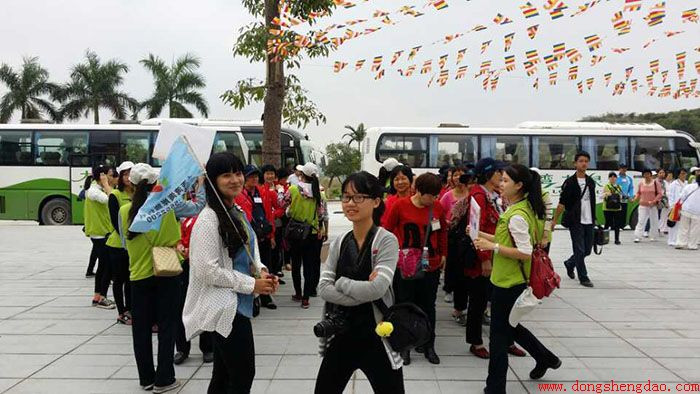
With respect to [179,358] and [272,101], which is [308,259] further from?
[272,101]

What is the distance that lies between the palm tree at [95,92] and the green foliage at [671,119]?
30.9 metres

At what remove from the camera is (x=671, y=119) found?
4519 cm

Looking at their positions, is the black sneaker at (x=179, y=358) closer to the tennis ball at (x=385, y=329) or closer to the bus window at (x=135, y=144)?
the tennis ball at (x=385, y=329)

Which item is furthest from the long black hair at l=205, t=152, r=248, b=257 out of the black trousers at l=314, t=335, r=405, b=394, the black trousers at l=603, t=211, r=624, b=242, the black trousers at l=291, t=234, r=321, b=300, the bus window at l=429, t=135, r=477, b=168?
the bus window at l=429, t=135, r=477, b=168

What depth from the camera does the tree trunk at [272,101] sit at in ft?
26.0

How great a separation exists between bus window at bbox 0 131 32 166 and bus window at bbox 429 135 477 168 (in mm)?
11629

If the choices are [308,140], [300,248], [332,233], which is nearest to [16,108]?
[308,140]

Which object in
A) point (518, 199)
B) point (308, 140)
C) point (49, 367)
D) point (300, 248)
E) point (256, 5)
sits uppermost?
point (256, 5)

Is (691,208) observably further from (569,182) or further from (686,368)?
(686,368)

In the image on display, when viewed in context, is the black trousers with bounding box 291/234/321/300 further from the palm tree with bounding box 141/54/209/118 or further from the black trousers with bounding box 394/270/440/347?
the palm tree with bounding box 141/54/209/118

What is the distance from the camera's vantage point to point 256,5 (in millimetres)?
8602

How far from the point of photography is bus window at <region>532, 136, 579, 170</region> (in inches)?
612

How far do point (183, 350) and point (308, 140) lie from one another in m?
12.6

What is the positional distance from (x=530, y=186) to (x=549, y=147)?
13.0m
